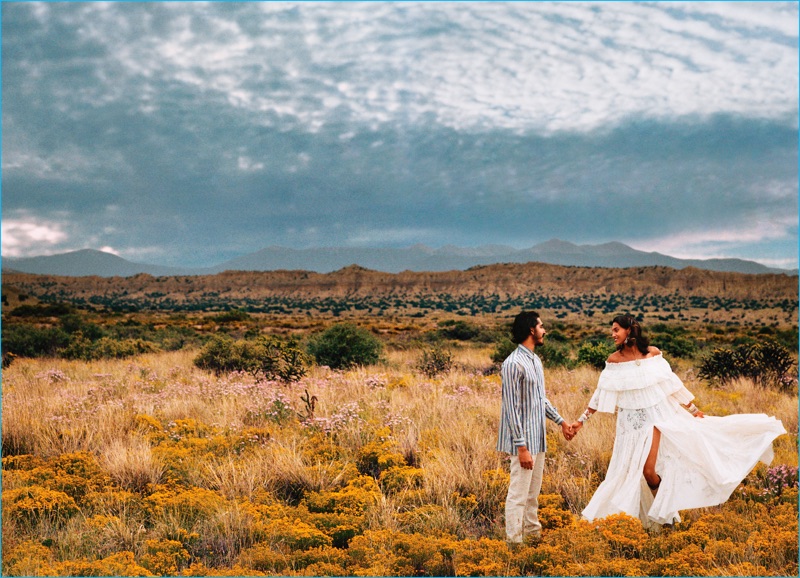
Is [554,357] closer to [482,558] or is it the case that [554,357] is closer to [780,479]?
[780,479]

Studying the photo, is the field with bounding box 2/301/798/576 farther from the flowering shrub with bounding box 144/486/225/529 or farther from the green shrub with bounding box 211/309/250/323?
the green shrub with bounding box 211/309/250/323

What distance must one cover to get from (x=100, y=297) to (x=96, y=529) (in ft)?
489

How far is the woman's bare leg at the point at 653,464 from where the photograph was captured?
5711 millimetres

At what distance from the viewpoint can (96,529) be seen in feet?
18.3

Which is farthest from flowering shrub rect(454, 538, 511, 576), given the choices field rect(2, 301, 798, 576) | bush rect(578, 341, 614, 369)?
bush rect(578, 341, 614, 369)

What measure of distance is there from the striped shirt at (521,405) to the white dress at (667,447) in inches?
40.4

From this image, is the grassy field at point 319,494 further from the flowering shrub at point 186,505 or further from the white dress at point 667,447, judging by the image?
the white dress at point 667,447

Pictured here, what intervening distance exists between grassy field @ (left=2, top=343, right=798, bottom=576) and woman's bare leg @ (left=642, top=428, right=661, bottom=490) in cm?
48

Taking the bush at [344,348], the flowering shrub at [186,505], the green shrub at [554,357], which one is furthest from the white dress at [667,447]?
the green shrub at [554,357]

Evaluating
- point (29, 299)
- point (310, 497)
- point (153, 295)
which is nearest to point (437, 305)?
point (29, 299)

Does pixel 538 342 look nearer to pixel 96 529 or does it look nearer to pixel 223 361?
pixel 96 529

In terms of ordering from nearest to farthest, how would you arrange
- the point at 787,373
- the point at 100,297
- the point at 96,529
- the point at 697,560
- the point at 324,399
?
the point at 697,560 < the point at 96,529 < the point at 324,399 < the point at 787,373 < the point at 100,297

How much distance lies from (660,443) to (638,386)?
0.65m

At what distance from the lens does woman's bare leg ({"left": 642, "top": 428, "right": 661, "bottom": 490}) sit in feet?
18.7
